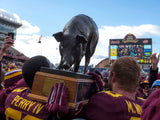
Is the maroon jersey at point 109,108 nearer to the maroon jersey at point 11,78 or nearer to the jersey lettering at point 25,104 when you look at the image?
the jersey lettering at point 25,104

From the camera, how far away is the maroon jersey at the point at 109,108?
1248mm

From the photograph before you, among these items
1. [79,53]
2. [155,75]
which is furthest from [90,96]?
[79,53]

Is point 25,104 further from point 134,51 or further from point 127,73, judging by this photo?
point 134,51

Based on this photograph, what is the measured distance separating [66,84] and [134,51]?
110 ft

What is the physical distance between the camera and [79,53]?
3240 mm

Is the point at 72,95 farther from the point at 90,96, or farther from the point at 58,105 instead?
the point at 90,96

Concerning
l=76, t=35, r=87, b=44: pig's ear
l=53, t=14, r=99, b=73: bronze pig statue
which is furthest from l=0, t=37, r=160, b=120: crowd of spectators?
l=76, t=35, r=87, b=44: pig's ear

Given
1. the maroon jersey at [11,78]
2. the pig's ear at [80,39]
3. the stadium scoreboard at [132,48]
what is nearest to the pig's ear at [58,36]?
the pig's ear at [80,39]

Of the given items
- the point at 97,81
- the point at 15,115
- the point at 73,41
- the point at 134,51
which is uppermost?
the point at 134,51

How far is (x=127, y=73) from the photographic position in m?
1.47

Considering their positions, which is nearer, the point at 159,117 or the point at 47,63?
the point at 159,117

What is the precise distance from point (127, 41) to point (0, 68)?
112 feet

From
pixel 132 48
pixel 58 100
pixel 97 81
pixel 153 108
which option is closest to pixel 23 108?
pixel 58 100

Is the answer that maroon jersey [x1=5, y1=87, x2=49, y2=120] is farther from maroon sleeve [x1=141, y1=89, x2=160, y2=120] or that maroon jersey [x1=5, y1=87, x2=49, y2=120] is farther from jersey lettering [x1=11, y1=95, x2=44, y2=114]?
maroon sleeve [x1=141, y1=89, x2=160, y2=120]
